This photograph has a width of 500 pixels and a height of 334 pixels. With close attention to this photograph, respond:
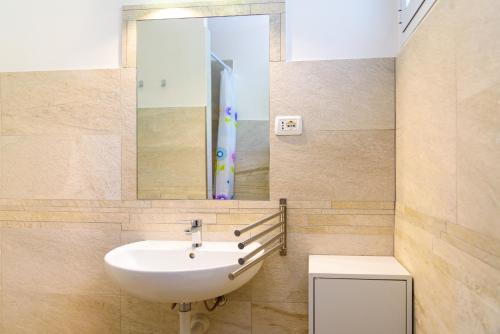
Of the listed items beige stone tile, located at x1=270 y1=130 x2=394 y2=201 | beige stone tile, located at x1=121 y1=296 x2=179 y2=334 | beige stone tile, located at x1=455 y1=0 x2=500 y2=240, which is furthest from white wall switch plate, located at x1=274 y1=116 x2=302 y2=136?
beige stone tile, located at x1=121 y1=296 x2=179 y2=334

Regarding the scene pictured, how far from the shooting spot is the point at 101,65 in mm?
1722

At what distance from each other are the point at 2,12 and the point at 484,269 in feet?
7.55

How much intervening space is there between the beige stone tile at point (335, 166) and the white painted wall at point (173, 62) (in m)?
0.47

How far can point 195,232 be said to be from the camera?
153cm

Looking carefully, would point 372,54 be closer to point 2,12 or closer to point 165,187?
point 165,187

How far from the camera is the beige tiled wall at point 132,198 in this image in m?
1.55

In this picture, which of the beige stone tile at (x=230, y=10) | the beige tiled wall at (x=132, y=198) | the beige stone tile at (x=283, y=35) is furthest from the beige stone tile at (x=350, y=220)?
the beige stone tile at (x=230, y=10)

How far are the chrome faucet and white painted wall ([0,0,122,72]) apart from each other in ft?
2.87

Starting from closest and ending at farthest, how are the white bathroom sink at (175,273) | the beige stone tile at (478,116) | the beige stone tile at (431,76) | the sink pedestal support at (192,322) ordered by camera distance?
the beige stone tile at (478,116) < the beige stone tile at (431,76) < the white bathroom sink at (175,273) < the sink pedestal support at (192,322)

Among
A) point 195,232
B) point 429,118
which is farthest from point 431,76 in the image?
point 195,232

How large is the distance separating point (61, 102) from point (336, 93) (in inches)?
52.5

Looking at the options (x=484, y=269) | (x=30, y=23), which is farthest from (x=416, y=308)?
(x=30, y=23)

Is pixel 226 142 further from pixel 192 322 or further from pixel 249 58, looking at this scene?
pixel 192 322

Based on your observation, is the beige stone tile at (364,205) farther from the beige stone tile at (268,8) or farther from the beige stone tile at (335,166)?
the beige stone tile at (268,8)
